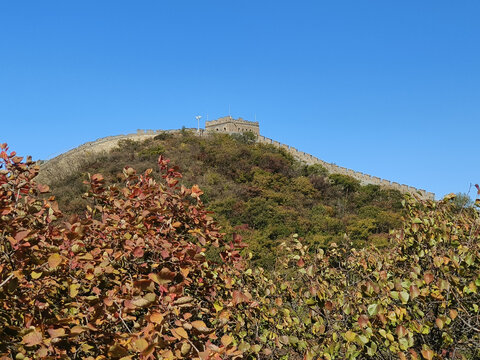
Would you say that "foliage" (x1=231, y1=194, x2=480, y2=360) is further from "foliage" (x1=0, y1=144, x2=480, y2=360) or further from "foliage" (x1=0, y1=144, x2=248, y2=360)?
"foliage" (x1=0, y1=144, x2=248, y2=360)

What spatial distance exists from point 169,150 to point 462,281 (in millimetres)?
36269

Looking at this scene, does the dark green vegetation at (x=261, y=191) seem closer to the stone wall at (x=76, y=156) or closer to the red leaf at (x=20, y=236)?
the stone wall at (x=76, y=156)

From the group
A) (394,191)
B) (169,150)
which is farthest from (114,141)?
(394,191)

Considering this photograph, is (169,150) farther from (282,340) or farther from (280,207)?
(282,340)

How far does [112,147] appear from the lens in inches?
1686

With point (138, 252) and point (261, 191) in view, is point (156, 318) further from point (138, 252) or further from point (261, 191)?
point (261, 191)

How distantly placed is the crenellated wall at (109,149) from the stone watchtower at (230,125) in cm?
764

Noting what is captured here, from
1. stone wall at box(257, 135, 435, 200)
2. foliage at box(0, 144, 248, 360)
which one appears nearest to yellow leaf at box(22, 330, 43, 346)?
foliage at box(0, 144, 248, 360)

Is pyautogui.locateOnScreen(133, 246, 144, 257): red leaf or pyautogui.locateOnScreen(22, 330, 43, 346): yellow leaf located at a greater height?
pyautogui.locateOnScreen(133, 246, 144, 257): red leaf

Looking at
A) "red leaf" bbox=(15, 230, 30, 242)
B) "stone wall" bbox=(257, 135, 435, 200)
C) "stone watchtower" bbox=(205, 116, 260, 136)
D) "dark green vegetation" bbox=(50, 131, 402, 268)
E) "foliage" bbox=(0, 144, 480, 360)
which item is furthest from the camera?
"stone watchtower" bbox=(205, 116, 260, 136)

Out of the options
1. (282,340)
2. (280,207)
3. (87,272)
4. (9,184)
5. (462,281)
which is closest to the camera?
(87,272)

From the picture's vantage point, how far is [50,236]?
11.3 feet

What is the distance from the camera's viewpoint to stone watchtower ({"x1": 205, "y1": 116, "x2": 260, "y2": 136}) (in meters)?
54.6

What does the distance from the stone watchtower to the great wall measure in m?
7.12
